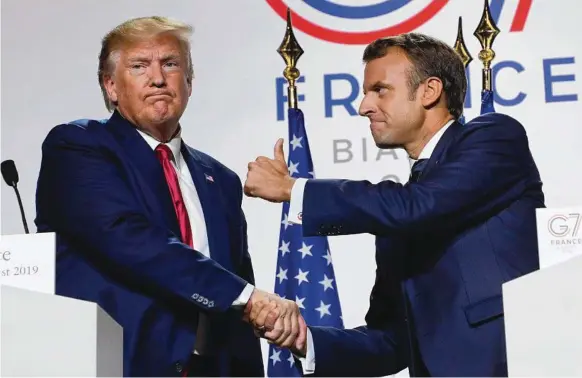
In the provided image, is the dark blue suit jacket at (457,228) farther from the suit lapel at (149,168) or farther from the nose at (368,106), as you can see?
the suit lapel at (149,168)

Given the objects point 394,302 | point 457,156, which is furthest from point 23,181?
point 457,156

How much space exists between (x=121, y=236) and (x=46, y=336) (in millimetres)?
907

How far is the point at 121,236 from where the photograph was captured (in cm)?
374

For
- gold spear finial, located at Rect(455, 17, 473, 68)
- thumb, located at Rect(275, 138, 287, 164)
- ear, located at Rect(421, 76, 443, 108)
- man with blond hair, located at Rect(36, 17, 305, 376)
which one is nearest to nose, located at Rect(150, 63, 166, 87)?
man with blond hair, located at Rect(36, 17, 305, 376)

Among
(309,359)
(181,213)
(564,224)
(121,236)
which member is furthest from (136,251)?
(564,224)

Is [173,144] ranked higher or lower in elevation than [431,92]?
lower

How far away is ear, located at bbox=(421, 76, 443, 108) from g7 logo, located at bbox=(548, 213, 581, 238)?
3.19 feet

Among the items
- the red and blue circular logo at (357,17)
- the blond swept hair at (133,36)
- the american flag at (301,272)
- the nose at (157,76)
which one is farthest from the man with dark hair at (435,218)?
the red and blue circular logo at (357,17)

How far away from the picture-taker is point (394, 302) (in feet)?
13.4

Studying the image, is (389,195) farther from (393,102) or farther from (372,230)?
(393,102)

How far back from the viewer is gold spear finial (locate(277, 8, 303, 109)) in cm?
516

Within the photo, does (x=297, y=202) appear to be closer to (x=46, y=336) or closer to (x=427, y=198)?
(x=427, y=198)

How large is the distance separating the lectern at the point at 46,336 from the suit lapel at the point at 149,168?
3.25 ft

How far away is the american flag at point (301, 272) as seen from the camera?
16.8ft
